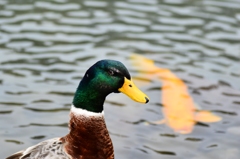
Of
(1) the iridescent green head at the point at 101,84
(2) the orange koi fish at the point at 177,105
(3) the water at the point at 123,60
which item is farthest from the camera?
(2) the orange koi fish at the point at 177,105

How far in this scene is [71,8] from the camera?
31.4ft

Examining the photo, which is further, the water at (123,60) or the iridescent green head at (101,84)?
the water at (123,60)

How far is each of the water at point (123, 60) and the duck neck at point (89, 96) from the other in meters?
1.45

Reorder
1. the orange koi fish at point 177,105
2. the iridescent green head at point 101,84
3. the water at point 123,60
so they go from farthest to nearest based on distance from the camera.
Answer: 1. the orange koi fish at point 177,105
2. the water at point 123,60
3. the iridescent green head at point 101,84

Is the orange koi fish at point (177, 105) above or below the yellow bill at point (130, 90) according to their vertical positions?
below

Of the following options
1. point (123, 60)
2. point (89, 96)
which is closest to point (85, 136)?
point (89, 96)

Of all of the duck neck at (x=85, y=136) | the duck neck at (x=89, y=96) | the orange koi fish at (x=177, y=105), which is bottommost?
the orange koi fish at (x=177, y=105)

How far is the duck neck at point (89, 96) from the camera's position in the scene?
14.0ft

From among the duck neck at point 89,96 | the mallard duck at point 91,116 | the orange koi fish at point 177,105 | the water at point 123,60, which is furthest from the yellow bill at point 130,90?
the orange koi fish at point 177,105

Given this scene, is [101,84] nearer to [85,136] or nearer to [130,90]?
[130,90]

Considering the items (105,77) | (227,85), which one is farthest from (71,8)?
(105,77)

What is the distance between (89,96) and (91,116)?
16 centimetres

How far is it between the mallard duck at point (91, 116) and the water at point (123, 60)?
133 cm

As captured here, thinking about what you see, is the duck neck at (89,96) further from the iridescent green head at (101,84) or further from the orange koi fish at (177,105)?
the orange koi fish at (177,105)
